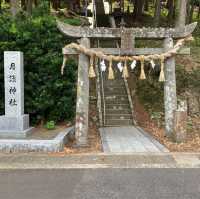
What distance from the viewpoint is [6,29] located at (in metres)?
11.6

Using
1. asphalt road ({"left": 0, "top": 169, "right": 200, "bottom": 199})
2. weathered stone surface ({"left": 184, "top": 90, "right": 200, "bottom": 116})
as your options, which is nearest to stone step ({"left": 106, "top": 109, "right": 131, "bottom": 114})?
weathered stone surface ({"left": 184, "top": 90, "right": 200, "bottom": 116})

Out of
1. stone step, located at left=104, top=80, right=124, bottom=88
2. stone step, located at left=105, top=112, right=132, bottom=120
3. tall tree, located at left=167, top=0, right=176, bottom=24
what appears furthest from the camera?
tall tree, located at left=167, top=0, right=176, bottom=24

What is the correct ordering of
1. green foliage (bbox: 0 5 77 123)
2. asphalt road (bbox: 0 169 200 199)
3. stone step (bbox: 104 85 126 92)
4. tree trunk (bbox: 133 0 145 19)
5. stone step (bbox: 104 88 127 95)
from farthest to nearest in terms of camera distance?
tree trunk (bbox: 133 0 145 19) → stone step (bbox: 104 85 126 92) → stone step (bbox: 104 88 127 95) → green foliage (bbox: 0 5 77 123) → asphalt road (bbox: 0 169 200 199)

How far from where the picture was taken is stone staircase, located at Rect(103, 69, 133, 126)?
13828mm

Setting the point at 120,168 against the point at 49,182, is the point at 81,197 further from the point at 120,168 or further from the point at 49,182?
the point at 120,168

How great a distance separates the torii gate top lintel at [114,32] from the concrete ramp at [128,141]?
9.38 feet

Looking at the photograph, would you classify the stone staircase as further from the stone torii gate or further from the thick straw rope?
the thick straw rope

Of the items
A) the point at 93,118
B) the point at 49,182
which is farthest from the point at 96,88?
the point at 49,182

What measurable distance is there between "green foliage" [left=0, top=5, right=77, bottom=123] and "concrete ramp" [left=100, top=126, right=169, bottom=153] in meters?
1.65

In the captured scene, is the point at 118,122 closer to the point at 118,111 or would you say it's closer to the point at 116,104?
the point at 118,111

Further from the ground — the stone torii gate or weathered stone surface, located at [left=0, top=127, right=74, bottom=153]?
the stone torii gate

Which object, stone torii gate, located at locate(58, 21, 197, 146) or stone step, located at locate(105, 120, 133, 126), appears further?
stone step, located at locate(105, 120, 133, 126)

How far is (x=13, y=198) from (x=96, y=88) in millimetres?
10053

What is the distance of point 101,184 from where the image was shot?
6.47 m
